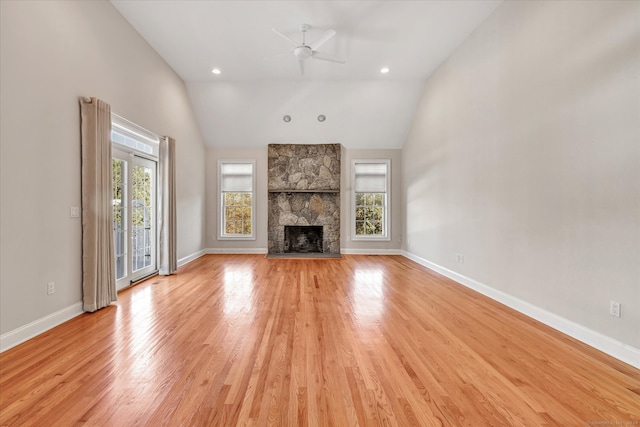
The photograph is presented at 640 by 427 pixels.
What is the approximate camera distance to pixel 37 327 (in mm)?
2523

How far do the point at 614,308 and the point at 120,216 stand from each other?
18.4 ft

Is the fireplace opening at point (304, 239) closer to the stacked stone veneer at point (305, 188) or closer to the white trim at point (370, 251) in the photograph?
the stacked stone veneer at point (305, 188)

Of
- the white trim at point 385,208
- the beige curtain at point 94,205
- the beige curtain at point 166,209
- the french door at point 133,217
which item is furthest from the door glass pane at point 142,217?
the white trim at point 385,208

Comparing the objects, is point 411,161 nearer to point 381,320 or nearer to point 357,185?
point 357,185

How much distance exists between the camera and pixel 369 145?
7223 mm

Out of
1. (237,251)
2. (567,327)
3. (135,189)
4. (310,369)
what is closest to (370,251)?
(237,251)

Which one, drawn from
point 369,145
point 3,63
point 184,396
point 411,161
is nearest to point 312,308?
point 184,396

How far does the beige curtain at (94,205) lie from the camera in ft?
10.1

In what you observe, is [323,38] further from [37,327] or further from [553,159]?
[37,327]

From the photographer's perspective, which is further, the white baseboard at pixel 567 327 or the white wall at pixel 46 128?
the white wall at pixel 46 128

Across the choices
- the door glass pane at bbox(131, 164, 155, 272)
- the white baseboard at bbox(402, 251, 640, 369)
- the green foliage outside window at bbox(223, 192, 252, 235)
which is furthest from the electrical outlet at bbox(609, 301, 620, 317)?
the green foliage outside window at bbox(223, 192, 252, 235)

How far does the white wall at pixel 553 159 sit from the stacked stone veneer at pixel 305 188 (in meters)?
3.20

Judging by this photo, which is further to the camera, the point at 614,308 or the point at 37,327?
the point at 37,327

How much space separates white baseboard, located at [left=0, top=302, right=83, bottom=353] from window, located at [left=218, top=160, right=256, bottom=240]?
4.32 metres
